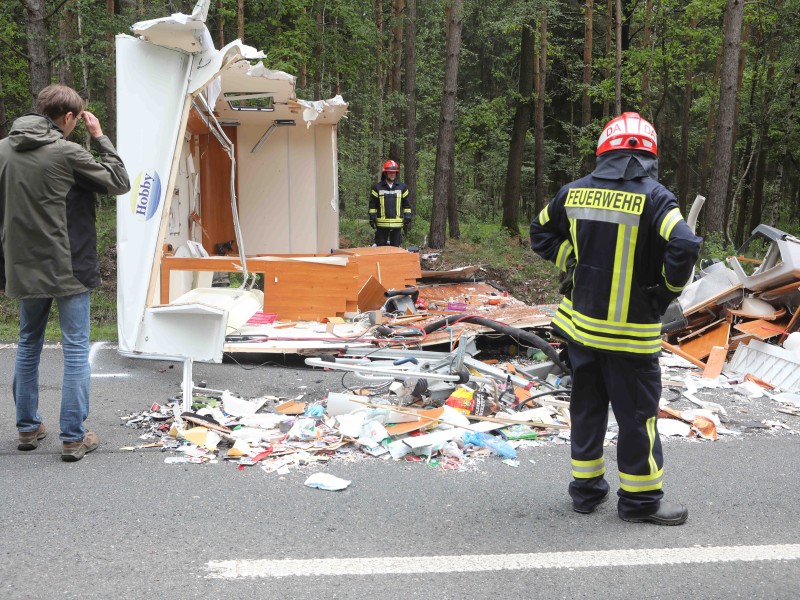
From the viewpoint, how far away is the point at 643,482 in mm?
3594

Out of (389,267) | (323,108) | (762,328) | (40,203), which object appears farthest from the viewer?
(323,108)

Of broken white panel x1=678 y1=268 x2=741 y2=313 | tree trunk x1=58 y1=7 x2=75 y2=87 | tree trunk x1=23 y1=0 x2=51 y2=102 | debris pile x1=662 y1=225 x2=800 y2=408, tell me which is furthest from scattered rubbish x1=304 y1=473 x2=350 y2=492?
tree trunk x1=58 y1=7 x2=75 y2=87

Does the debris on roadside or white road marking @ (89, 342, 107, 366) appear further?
white road marking @ (89, 342, 107, 366)

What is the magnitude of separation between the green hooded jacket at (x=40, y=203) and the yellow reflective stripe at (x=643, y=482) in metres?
3.18

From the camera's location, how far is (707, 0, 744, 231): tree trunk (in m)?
13.2

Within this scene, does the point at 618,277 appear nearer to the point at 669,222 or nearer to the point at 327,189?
the point at 669,222

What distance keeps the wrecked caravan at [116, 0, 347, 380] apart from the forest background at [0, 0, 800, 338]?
333cm

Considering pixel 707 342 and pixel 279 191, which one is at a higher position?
pixel 279 191

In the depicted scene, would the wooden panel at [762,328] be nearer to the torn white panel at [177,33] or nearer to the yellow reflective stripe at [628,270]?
the yellow reflective stripe at [628,270]

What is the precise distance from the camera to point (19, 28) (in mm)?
20422

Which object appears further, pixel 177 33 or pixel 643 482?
pixel 177 33

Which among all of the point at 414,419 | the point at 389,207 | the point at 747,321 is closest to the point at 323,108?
the point at 389,207

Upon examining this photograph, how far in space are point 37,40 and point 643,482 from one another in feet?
34.0

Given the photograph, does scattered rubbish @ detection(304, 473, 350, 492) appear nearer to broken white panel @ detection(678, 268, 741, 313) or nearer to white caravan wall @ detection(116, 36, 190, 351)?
white caravan wall @ detection(116, 36, 190, 351)
